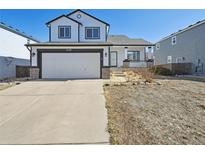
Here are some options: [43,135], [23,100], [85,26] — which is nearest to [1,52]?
[85,26]

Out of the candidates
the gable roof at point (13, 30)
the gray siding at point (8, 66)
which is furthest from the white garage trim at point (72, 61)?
the gable roof at point (13, 30)

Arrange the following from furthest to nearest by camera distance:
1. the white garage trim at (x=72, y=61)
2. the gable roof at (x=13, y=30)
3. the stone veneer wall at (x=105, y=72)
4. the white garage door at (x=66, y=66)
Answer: the gable roof at (x=13, y=30), the white garage door at (x=66, y=66), the white garage trim at (x=72, y=61), the stone veneer wall at (x=105, y=72)

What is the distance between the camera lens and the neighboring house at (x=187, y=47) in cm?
2078

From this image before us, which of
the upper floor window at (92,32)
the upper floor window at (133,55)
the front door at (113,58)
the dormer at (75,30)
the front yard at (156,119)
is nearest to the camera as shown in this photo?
the front yard at (156,119)

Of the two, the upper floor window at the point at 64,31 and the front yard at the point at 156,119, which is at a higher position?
the upper floor window at the point at 64,31

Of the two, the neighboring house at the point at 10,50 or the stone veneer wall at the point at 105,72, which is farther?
the neighboring house at the point at 10,50

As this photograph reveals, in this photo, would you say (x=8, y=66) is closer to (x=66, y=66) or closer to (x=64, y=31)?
(x=64, y=31)

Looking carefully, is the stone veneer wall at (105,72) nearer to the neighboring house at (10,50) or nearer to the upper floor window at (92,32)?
the upper floor window at (92,32)

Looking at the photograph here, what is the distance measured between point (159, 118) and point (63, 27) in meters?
16.7

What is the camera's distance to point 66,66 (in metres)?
18.0

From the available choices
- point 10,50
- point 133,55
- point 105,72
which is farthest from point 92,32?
point 133,55

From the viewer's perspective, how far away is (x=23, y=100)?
890 cm
